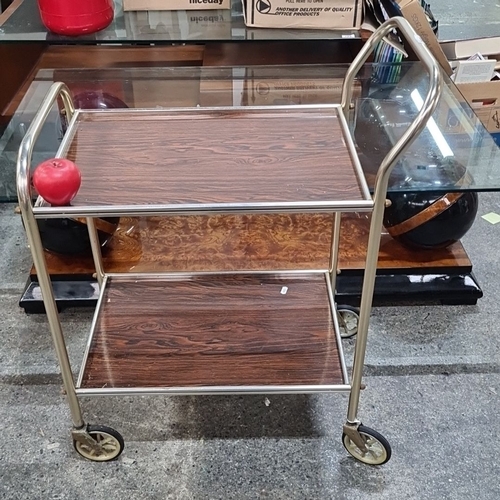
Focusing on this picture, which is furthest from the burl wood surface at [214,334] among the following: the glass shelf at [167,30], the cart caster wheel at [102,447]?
the glass shelf at [167,30]

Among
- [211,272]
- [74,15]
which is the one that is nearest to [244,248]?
[211,272]

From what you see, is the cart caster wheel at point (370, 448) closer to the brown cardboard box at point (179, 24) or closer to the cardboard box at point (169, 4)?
the brown cardboard box at point (179, 24)

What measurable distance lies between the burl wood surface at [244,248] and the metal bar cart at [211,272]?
20 centimetres

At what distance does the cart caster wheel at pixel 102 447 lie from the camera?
1.29 meters

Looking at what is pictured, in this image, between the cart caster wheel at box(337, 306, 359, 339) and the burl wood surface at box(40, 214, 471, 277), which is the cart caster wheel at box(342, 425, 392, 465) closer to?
the cart caster wheel at box(337, 306, 359, 339)

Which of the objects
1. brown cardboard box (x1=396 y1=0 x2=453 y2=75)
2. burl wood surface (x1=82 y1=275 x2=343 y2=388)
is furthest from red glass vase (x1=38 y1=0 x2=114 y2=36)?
brown cardboard box (x1=396 y1=0 x2=453 y2=75)

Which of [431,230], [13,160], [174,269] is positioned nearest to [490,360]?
[431,230]

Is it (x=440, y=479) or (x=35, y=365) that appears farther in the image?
(x=35, y=365)

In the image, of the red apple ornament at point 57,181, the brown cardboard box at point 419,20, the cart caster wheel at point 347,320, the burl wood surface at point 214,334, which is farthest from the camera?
the brown cardboard box at point 419,20

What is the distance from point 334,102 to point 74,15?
2.28ft

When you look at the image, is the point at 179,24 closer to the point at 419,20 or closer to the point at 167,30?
the point at 167,30

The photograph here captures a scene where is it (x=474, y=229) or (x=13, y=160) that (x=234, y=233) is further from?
(x=474, y=229)

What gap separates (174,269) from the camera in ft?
5.40

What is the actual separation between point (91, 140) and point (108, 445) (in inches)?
24.4
